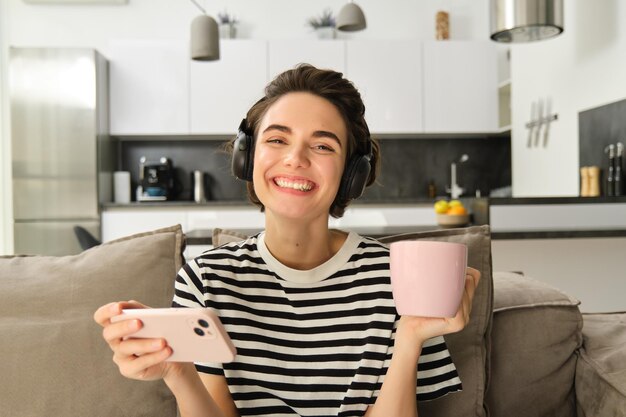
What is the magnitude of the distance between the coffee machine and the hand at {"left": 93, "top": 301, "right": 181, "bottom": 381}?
4.60 meters

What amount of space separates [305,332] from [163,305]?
1.22ft

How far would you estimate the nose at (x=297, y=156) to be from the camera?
46.1 inches

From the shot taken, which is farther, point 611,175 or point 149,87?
point 149,87

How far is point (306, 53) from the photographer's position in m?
5.38

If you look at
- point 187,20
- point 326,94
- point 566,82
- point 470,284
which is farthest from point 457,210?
point 187,20

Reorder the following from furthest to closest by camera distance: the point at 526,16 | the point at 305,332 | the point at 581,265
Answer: the point at 526,16
the point at 581,265
the point at 305,332

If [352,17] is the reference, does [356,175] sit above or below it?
below

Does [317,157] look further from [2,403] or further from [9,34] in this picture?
[9,34]

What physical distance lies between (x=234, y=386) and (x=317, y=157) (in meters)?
0.45

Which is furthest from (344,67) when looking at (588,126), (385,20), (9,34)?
(9,34)

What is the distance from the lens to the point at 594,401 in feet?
4.36

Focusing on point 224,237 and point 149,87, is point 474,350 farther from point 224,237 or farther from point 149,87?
point 149,87

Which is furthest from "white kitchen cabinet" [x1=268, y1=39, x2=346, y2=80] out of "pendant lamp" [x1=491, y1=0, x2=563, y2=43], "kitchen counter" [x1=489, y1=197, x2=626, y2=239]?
"kitchen counter" [x1=489, y1=197, x2=626, y2=239]

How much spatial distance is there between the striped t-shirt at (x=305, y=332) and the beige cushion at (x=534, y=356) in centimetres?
23
